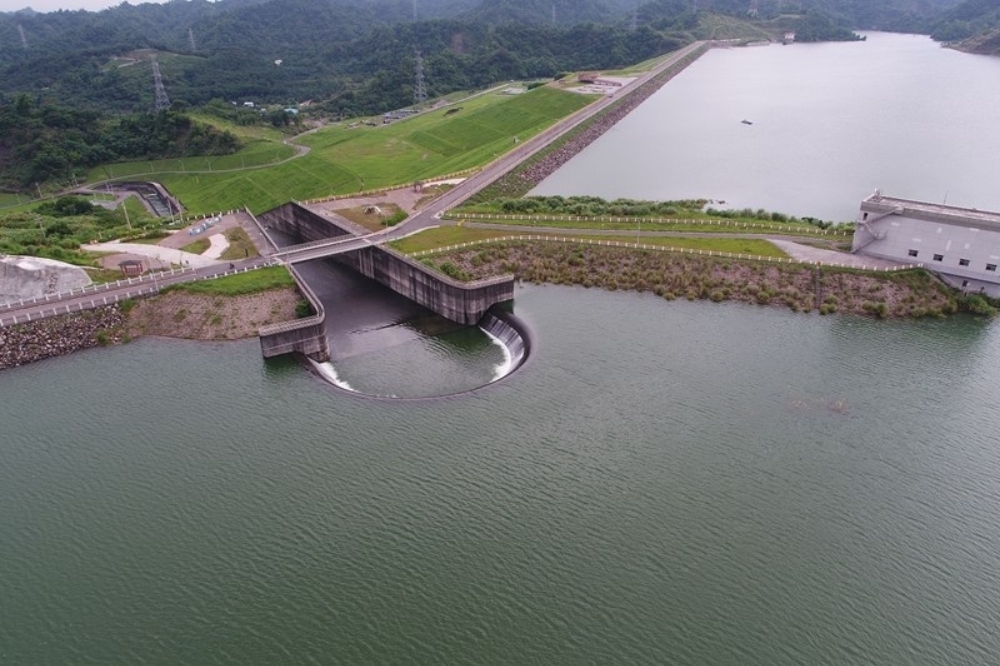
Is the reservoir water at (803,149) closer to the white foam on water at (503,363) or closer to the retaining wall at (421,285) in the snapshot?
the retaining wall at (421,285)

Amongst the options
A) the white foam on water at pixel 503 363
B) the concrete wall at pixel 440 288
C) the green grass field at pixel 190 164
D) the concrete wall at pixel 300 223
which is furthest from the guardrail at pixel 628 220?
the green grass field at pixel 190 164

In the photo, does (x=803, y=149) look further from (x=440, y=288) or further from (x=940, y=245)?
(x=440, y=288)

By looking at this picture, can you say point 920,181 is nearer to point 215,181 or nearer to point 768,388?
point 768,388

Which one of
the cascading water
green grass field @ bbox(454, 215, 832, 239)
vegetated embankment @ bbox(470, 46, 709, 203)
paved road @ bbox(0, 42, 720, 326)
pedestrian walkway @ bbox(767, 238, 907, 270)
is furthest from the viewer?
vegetated embankment @ bbox(470, 46, 709, 203)

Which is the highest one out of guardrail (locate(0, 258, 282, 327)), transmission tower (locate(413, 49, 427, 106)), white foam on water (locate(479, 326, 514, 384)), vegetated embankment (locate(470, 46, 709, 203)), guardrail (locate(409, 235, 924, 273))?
transmission tower (locate(413, 49, 427, 106))

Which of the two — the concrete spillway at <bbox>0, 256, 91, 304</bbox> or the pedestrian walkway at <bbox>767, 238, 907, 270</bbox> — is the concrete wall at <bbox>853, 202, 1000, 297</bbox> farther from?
the concrete spillway at <bbox>0, 256, 91, 304</bbox>

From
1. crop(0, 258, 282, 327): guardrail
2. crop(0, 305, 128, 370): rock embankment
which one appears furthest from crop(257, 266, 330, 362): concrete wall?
crop(0, 305, 128, 370): rock embankment
